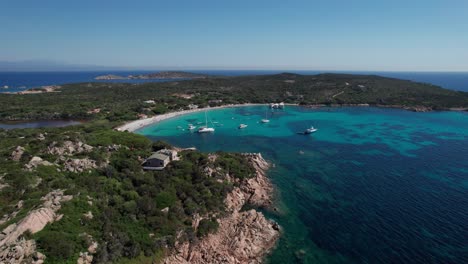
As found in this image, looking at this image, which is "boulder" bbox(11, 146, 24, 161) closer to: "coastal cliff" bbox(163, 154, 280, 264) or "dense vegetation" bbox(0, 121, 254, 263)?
"dense vegetation" bbox(0, 121, 254, 263)

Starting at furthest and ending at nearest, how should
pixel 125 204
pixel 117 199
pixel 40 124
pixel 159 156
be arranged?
pixel 40 124 → pixel 159 156 → pixel 117 199 → pixel 125 204

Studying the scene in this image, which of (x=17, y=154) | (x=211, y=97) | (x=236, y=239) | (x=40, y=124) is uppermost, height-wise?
(x=17, y=154)

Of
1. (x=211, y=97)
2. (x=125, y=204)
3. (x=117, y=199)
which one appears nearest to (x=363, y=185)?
(x=125, y=204)

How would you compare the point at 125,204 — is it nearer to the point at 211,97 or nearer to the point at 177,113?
the point at 177,113

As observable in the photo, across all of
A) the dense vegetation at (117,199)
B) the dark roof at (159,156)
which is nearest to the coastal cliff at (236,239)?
the dense vegetation at (117,199)

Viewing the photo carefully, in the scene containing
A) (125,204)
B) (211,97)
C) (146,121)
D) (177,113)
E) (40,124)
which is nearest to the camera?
(125,204)

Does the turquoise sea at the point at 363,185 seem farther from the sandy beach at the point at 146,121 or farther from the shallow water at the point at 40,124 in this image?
the shallow water at the point at 40,124

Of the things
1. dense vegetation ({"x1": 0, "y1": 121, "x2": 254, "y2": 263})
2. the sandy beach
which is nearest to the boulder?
dense vegetation ({"x1": 0, "y1": 121, "x2": 254, "y2": 263})
